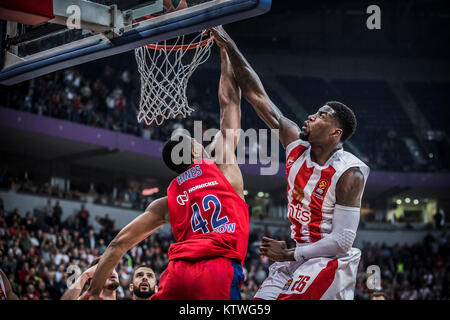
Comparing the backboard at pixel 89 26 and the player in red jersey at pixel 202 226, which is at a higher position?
the backboard at pixel 89 26

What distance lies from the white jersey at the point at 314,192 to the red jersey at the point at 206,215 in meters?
0.36

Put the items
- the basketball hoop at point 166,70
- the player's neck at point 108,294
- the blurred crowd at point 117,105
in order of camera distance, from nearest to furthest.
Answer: the basketball hoop at point 166,70 < the player's neck at point 108,294 < the blurred crowd at point 117,105

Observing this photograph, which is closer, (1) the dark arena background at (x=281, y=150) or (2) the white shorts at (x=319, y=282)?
(2) the white shorts at (x=319, y=282)

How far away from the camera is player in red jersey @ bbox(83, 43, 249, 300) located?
3.64 meters

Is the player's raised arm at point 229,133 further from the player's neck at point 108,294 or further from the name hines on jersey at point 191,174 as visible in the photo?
the player's neck at point 108,294

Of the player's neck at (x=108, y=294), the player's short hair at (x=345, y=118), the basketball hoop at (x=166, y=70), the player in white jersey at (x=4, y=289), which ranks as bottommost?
the player's neck at (x=108, y=294)

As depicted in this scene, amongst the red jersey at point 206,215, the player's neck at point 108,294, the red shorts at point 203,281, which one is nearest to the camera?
the red shorts at point 203,281

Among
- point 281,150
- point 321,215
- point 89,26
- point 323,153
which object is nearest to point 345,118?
point 323,153

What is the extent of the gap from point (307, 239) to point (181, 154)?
3.43 ft

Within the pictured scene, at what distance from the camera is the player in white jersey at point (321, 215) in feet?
12.0

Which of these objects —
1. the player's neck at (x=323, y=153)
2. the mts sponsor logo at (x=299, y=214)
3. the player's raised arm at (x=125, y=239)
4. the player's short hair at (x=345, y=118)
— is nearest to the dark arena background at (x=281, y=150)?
the player's raised arm at (x=125, y=239)

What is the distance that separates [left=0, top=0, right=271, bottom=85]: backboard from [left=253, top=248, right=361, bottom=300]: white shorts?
5.51ft

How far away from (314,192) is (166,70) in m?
2.42

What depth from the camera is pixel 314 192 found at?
12.5ft
